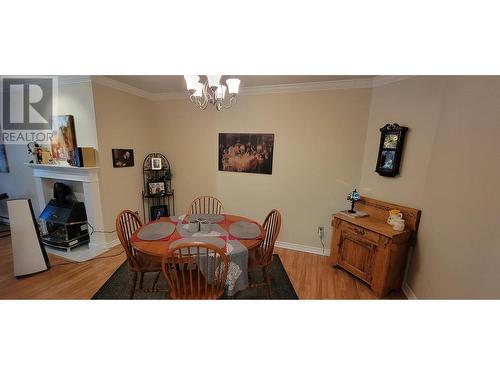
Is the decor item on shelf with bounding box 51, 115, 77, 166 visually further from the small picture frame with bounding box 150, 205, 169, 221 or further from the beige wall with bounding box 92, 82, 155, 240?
the small picture frame with bounding box 150, 205, 169, 221

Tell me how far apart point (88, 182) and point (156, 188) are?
0.85 meters

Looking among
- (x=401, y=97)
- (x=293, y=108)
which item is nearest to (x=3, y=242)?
(x=293, y=108)

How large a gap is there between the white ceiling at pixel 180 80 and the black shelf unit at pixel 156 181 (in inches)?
39.7

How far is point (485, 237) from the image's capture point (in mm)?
1114

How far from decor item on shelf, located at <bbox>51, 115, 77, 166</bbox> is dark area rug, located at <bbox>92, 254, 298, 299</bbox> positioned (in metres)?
1.54

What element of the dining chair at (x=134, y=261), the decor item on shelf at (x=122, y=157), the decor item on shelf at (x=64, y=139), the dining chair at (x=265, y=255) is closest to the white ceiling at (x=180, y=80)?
the decor item on shelf at (x=64, y=139)

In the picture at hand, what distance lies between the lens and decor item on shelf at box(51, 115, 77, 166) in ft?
7.46

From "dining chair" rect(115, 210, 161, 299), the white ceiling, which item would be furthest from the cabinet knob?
"dining chair" rect(115, 210, 161, 299)

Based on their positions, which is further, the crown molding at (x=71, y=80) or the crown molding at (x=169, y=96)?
the crown molding at (x=169, y=96)

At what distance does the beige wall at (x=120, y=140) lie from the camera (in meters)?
2.32

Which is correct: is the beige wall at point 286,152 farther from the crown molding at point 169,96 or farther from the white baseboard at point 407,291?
the white baseboard at point 407,291

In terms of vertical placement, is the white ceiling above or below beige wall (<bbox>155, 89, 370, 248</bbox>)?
above

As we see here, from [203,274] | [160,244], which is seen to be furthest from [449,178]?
[160,244]

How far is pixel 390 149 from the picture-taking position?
6.29ft
